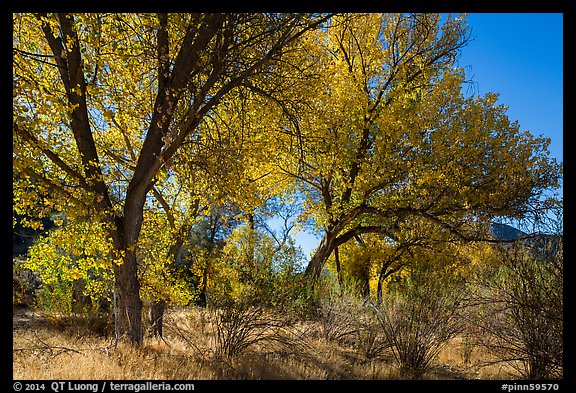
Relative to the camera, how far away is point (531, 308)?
20.6 ft

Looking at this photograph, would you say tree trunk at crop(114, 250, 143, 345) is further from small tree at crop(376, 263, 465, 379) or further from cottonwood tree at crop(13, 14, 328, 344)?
small tree at crop(376, 263, 465, 379)

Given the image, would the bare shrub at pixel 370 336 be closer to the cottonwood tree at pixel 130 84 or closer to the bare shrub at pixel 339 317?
the bare shrub at pixel 339 317

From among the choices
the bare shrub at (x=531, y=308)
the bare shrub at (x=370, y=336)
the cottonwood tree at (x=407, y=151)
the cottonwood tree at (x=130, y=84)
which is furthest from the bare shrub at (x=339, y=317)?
the cottonwood tree at (x=130, y=84)

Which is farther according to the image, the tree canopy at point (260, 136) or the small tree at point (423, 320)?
the small tree at point (423, 320)

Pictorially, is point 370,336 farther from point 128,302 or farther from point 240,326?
point 128,302

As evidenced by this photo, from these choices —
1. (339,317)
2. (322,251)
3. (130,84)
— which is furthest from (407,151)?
(130,84)

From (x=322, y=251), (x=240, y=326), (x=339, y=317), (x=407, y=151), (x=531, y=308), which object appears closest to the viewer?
(x=531, y=308)

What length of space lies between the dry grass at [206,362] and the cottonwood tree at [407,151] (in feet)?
9.81

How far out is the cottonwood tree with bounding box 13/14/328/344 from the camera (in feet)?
19.3

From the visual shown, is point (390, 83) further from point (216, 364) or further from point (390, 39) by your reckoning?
point (216, 364)

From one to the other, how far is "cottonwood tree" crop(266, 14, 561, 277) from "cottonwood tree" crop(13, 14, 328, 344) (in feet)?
13.4

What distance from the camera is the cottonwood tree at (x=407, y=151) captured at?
11344 millimetres

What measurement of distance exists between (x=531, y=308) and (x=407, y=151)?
6.26 meters
